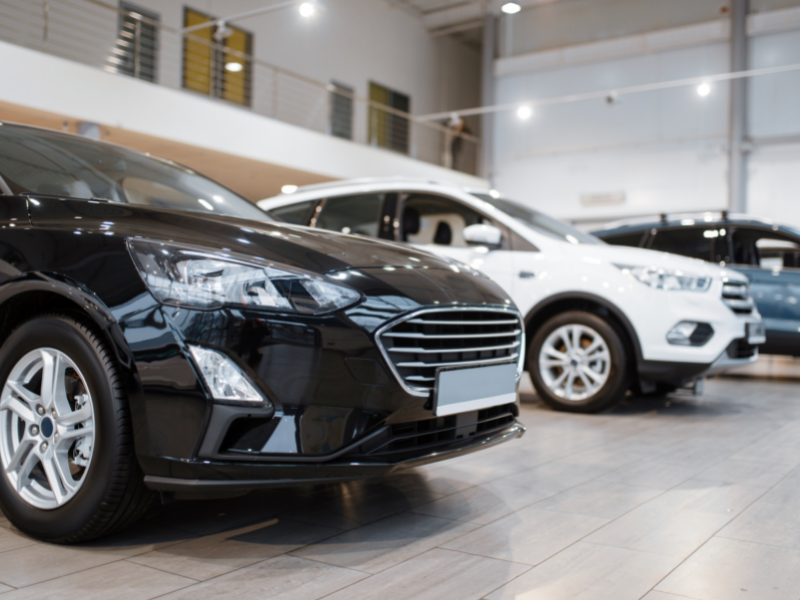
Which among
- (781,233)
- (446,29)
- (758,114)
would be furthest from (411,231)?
(446,29)

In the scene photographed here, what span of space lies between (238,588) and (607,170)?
50.2 feet

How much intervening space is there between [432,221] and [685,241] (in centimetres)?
308

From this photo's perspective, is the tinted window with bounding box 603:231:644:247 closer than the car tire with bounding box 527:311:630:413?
No

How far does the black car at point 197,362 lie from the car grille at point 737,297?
2.91 m

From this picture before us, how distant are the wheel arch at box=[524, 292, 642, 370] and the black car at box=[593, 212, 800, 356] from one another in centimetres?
247

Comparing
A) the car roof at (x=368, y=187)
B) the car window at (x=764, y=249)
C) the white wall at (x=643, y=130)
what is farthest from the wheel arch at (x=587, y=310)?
the white wall at (x=643, y=130)

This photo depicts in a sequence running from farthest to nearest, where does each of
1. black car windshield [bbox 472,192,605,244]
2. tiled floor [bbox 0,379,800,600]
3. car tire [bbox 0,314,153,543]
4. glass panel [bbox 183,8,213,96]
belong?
glass panel [bbox 183,8,213,96]
black car windshield [bbox 472,192,605,244]
car tire [bbox 0,314,153,543]
tiled floor [bbox 0,379,800,600]

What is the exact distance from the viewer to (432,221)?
4.96 metres

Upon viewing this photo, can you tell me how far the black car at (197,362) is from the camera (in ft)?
6.05

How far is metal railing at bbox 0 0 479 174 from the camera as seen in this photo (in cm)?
1040

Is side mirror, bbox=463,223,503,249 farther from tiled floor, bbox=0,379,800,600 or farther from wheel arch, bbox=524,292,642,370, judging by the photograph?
tiled floor, bbox=0,379,800,600

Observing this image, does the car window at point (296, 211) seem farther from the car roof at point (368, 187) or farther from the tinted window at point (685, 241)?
the tinted window at point (685, 241)

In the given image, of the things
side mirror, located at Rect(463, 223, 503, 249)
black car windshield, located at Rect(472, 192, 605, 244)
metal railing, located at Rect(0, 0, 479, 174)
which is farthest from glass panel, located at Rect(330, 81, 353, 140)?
side mirror, located at Rect(463, 223, 503, 249)

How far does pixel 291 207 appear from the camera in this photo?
5.32 m
